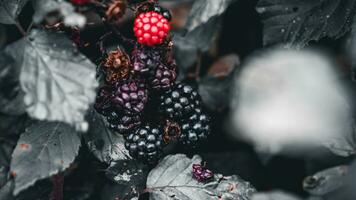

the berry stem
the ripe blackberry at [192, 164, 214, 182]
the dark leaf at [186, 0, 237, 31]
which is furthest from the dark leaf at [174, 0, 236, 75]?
the berry stem

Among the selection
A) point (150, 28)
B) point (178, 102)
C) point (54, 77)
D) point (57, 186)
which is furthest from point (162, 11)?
point (57, 186)

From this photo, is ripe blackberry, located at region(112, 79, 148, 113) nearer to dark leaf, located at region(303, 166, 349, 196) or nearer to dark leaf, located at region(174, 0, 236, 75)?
dark leaf, located at region(174, 0, 236, 75)

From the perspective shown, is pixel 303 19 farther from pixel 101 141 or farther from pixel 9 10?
pixel 9 10

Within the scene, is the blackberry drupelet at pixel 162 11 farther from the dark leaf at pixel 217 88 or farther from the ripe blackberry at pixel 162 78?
the dark leaf at pixel 217 88

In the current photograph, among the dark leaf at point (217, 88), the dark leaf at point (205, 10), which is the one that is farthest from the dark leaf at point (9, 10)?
the dark leaf at point (217, 88)

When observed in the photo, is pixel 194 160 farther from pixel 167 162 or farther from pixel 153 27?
pixel 153 27

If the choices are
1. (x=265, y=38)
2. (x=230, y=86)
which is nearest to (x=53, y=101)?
(x=265, y=38)
